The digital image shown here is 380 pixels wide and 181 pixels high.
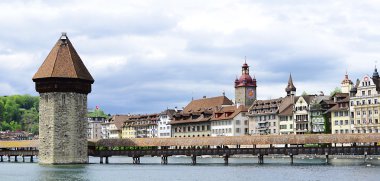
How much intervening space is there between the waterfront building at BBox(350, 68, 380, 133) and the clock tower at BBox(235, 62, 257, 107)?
30254 millimetres

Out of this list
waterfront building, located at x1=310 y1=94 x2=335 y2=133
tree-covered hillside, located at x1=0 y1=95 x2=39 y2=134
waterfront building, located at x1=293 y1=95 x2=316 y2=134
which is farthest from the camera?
tree-covered hillside, located at x1=0 y1=95 x2=39 y2=134

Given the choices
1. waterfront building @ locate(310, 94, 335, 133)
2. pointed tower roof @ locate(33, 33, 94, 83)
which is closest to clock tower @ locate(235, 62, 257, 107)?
waterfront building @ locate(310, 94, 335, 133)

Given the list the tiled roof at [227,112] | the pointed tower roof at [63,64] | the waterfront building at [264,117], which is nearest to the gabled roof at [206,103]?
the tiled roof at [227,112]

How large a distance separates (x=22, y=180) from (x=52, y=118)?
16.7 metres

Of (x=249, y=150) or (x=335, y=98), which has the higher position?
(x=335, y=98)

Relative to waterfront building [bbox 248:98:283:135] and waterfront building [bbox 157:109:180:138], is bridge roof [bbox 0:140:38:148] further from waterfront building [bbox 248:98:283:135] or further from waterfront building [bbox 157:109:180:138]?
waterfront building [bbox 157:109:180:138]

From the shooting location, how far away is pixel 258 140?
2249 inches

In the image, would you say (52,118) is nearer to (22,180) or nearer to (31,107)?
(22,180)

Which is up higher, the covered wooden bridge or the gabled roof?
the gabled roof

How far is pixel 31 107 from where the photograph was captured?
632ft

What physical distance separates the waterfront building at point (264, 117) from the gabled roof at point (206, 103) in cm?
757

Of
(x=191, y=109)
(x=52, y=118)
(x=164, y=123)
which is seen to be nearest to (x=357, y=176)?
(x=52, y=118)

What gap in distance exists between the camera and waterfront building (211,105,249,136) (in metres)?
96.3

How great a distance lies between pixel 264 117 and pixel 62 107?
45100 mm
